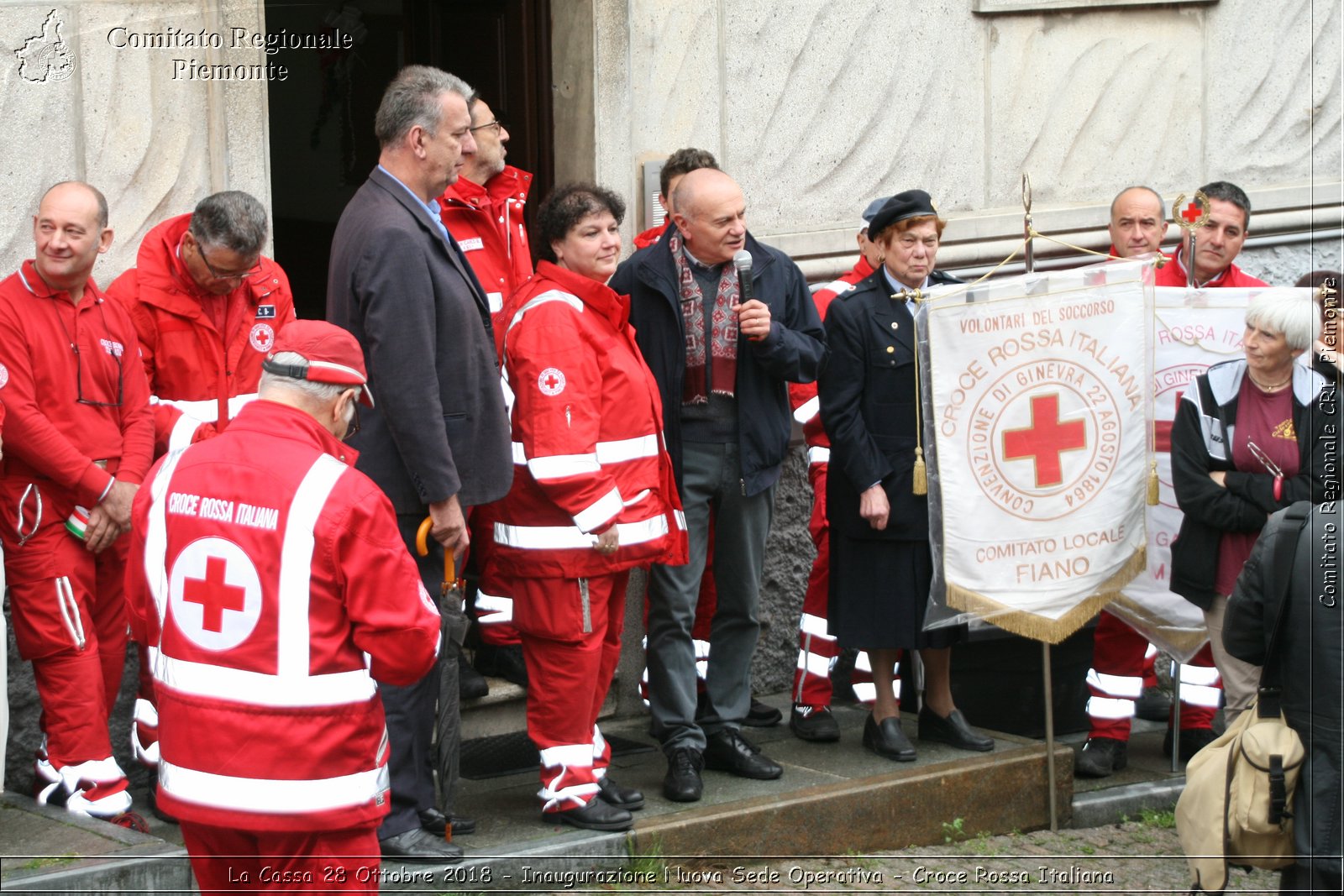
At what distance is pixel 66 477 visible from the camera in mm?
5281

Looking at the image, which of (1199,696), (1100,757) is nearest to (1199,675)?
(1199,696)

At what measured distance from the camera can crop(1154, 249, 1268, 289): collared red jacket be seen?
7.30 m

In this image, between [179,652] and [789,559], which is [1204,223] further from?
[179,652]

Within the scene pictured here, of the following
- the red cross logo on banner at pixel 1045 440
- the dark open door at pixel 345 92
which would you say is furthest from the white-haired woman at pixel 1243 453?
the dark open door at pixel 345 92

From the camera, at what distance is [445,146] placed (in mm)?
5238

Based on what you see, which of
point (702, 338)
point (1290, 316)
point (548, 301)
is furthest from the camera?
point (702, 338)

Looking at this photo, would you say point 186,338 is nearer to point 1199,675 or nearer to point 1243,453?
point 1243,453

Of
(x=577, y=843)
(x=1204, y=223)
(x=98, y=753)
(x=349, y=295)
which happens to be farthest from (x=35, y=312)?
(x=1204, y=223)

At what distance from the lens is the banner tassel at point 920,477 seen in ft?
20.3

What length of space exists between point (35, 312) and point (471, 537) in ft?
5.47

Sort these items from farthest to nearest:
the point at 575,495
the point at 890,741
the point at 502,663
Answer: the point at 502,663 < the point at 890,741 < the point at 575,495

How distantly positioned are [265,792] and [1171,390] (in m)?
4.18

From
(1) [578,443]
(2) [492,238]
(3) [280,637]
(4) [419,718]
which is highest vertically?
(2) [492,238]

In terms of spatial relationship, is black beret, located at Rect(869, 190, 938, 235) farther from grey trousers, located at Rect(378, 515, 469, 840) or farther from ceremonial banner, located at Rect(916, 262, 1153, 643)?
grey trousers, located at Rect(378, 515, 469, 840)
